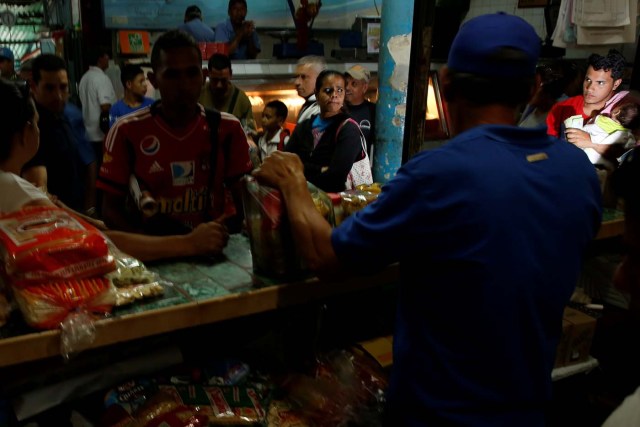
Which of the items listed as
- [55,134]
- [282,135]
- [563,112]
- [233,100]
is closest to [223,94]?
[233,100]

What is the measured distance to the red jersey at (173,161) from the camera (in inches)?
93.1

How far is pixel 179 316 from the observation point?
1585mm

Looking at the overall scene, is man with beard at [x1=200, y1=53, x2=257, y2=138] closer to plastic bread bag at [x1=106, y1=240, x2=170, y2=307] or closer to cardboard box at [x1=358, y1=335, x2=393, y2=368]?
cardboard box at [x1=358, y1=335, x2=393, y2=368]

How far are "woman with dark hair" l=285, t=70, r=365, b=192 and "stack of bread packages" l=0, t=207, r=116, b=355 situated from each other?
2429 millimetres

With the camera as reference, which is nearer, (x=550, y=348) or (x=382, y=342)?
(x=550, y=348)

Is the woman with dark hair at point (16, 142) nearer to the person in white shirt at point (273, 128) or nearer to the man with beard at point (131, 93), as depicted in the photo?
the person in white shirt at point (273, 128)

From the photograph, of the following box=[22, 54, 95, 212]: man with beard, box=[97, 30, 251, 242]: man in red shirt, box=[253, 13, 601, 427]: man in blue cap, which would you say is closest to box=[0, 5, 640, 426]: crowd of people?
box=[253, 13, 601, 427]: man in blue cap

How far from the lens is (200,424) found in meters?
1.72

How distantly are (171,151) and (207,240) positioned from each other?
25.2 inches

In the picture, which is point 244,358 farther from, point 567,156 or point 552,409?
point 552,409

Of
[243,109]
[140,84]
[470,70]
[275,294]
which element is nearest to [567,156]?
[470,70]

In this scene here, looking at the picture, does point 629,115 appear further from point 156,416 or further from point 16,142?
point 16,142

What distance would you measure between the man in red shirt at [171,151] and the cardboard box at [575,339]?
1.63 meters

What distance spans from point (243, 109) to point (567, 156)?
4.09 m
